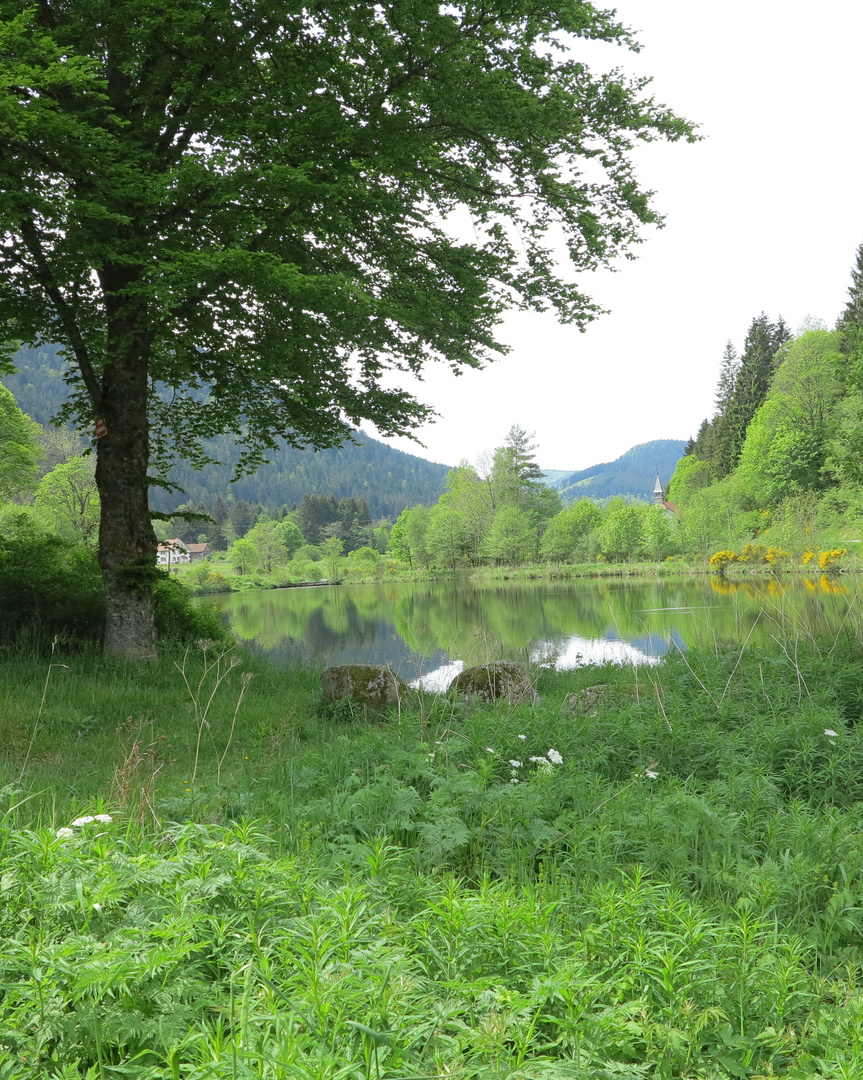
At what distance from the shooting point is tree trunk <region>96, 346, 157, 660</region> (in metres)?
8.63

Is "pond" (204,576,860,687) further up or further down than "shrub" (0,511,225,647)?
further down

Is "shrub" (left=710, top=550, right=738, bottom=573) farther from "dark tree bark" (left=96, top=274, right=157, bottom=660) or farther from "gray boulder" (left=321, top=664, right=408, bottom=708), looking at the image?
"dark tree bark" (left=96, top=274, right=157, bottom=660)

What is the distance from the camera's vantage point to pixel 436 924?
7.61ft

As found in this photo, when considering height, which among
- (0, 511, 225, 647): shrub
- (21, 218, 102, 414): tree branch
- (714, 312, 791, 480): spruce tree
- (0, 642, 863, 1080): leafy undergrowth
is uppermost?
(714, 312, 791, 480): spruce tree

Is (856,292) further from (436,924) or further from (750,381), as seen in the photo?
(436,924)

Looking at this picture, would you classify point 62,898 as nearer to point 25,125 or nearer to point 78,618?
point 25,125

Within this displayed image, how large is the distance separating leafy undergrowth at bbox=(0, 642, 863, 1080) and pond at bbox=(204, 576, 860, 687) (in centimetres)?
545

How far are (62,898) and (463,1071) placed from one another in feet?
4.77

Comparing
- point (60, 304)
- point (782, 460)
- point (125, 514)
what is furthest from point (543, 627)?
point (782, 460)

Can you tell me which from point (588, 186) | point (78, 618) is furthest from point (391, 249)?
point (78, 618)

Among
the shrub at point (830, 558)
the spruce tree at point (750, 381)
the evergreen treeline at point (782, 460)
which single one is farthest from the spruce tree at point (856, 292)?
the shrub at point (830, 558)

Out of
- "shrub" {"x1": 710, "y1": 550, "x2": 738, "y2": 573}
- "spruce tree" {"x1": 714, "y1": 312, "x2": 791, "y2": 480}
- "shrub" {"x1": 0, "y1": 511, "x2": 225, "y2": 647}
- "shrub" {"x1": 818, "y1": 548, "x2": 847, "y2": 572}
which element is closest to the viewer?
"shrub" {"x1": 0, "y1": 511, "x2": 225, "y2": 647}

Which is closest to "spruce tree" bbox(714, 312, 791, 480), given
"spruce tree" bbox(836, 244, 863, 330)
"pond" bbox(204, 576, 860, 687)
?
"spruce tree" bbox(836, 244, 863, 330)

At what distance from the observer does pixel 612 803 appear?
157 inches
